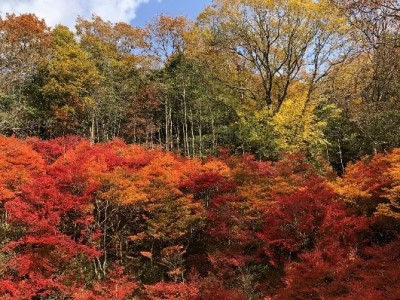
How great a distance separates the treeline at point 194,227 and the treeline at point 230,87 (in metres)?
5.72

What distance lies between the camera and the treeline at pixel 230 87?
23062 mm

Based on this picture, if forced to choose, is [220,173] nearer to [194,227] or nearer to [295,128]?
[194,227]

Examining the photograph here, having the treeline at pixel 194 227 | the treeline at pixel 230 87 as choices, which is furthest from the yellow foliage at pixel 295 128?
the treeline at pixel 194 227

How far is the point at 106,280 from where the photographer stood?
17125mm

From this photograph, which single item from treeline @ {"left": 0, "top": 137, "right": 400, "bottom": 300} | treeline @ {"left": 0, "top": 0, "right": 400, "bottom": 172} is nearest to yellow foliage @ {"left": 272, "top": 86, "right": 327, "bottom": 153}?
treeline @ {"left": 0, "top": 0, "right": 400, "bottom": 172}

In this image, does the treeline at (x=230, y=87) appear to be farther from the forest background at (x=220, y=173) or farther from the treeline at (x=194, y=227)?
the treeline at (x=194, y=227)

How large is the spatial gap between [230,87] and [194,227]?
41.4 feet

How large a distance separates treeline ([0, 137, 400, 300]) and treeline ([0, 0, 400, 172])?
225 inches

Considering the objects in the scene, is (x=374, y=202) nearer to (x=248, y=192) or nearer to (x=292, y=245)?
(x=292, y=245)

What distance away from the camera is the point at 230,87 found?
2772cm

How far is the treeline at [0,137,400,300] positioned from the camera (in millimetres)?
14242

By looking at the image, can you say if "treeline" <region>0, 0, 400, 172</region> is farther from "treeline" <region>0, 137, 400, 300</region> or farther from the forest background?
"treeline" <region>0, 137, 400, 300</region>

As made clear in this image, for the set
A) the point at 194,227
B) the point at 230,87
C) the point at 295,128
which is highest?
the point at 230,87

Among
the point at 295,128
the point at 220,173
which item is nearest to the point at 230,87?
the point at 295,128
